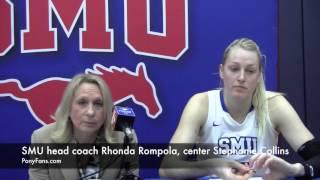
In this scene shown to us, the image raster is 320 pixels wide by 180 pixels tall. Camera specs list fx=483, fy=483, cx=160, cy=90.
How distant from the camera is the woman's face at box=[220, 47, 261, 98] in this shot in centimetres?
165

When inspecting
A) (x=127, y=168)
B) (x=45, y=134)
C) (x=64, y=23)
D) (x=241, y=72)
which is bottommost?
(x=127, y=168)

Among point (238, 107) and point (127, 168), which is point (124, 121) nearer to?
point (127, 168)

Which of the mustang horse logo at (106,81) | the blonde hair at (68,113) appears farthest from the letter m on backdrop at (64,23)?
the blonde hair at (68,113)

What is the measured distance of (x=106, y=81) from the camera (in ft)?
7.07

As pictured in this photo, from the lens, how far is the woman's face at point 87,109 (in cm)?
160

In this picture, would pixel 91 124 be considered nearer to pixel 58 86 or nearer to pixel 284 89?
pixel 58 86

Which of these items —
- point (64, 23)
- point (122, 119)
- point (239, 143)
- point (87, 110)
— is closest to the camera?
point (122, 119)

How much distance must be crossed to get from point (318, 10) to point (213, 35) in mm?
498

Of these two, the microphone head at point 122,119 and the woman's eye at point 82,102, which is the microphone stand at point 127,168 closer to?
the microphone head at point 122,119

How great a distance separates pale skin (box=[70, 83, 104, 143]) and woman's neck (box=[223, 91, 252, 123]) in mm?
458

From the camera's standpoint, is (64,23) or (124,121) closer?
(124,121)

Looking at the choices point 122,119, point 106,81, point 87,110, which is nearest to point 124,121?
point 122,119

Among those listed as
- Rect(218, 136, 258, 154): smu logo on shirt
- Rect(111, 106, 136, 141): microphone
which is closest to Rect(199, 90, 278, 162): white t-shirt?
Rect(218, 136, 258, 154): smu logo on shirt

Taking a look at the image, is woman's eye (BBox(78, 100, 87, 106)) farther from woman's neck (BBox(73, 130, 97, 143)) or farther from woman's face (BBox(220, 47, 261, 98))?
→ woman's face (BBox(220, 47, 261, 98))
